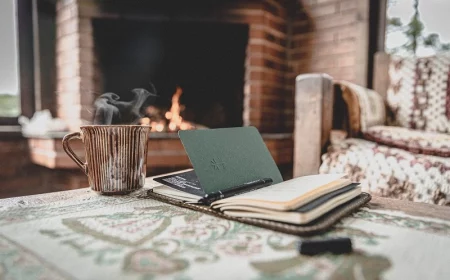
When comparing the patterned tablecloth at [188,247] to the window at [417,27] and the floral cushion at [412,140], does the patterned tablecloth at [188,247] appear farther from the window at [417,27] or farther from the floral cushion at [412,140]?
the window at [417,27]

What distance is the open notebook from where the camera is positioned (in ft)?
1.43

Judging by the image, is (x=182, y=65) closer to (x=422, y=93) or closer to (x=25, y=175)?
(x=25, y=175)

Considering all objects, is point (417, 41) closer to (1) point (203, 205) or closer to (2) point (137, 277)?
(1) point (203, 205)

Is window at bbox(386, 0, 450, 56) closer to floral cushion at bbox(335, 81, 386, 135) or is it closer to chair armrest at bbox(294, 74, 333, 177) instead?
floral cushion at bbox(335, 81, 386, 135)

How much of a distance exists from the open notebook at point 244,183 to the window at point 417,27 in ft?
6.49

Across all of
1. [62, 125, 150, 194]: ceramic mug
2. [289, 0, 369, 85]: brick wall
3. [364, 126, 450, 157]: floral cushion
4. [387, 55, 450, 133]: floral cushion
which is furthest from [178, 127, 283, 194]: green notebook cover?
[289, 0, 369, 85]: brick wall

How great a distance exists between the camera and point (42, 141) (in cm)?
192

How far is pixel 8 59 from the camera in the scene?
211cm

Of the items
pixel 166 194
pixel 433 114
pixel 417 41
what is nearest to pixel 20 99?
pixel 166 194

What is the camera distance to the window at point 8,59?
6.88 ft

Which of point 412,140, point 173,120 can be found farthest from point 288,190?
point 173,120

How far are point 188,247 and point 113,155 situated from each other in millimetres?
284

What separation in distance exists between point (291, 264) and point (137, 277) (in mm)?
140

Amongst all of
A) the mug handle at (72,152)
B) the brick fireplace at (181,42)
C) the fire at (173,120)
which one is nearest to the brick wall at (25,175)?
the brick fireplace at (181,42)
